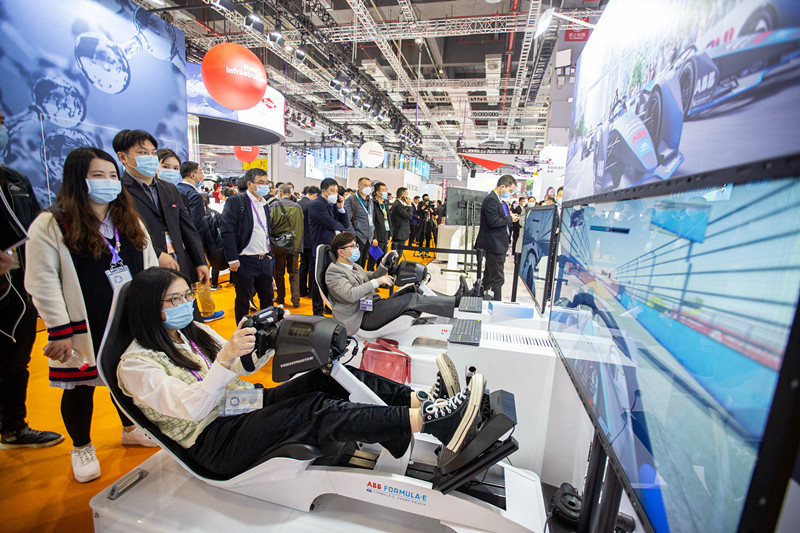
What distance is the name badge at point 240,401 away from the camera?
1589mm

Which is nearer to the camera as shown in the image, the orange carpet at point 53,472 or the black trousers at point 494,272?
the orange carpet at point 53,472

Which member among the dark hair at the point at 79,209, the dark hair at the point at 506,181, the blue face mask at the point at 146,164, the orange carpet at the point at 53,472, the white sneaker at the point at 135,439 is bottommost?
the orange carpet at the point at 53,472

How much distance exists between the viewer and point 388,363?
2.68 metres

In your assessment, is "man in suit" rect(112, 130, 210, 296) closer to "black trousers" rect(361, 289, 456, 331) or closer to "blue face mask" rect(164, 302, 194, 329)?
"blue face mask" rect(164, 302, 194, 329)

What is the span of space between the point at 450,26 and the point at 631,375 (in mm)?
8298

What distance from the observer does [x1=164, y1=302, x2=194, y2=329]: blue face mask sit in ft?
4.78

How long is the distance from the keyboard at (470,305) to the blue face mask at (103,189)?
89.6 inches

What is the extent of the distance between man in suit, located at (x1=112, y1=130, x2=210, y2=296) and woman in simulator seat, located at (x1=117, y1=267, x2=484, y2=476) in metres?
0.75

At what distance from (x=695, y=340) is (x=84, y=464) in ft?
8.53

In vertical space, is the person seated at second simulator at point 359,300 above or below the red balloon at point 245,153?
below

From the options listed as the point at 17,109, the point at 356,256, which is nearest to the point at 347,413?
the point at 356,256

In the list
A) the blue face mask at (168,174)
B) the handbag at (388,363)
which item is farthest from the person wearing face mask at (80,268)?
the handbag at (388,363)

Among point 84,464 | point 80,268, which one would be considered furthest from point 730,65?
point 84,464

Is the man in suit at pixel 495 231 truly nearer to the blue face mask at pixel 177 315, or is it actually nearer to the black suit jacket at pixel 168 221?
the black suit jacket at pixel 168 221
